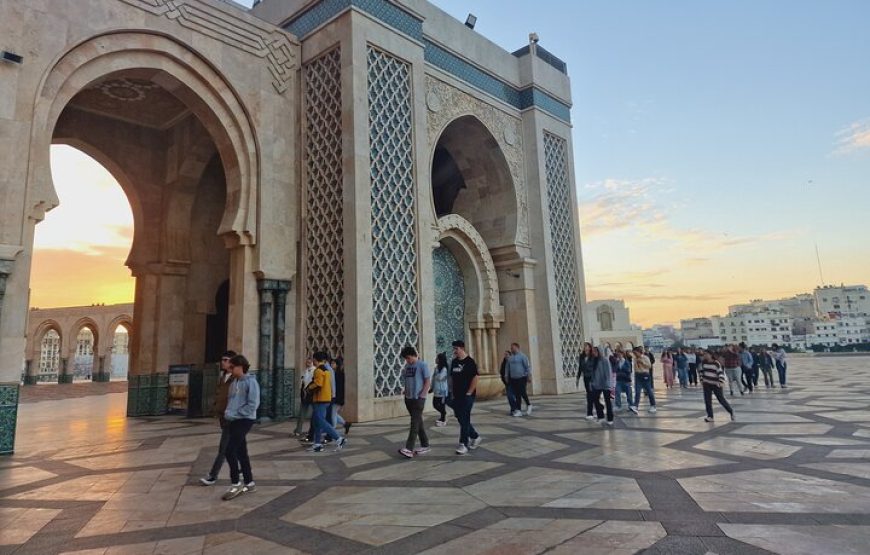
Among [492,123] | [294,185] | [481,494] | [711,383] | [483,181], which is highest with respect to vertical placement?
[492,123]

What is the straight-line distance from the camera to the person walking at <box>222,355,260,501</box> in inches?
150

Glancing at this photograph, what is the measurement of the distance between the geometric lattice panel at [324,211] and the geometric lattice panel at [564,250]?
232 inches

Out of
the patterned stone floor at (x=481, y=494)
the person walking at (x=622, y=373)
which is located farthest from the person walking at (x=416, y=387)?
the person walking at (x=622, y=373)

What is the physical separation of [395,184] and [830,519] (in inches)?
289

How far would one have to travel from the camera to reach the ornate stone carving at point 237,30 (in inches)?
308

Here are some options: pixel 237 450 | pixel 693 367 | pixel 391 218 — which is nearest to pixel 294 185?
pixel 391 218

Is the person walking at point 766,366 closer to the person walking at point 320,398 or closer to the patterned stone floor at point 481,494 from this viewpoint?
the patterned stone floor at point 481,494

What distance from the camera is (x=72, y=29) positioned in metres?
6.71

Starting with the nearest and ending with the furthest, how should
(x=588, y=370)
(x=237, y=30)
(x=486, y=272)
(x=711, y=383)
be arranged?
1. (x=711, y=383)
2. (x=588, y=370)
3. (x=237, y=30)
4. (x=486, y=272)

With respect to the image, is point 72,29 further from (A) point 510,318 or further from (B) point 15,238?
(A) point 510,318

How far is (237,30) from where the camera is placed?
8.59 meters

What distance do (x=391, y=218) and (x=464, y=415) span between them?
14.4 feet

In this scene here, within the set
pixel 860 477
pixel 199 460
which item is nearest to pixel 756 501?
pixel 860 477

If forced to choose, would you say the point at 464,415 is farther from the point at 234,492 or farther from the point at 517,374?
the point at 517,374
